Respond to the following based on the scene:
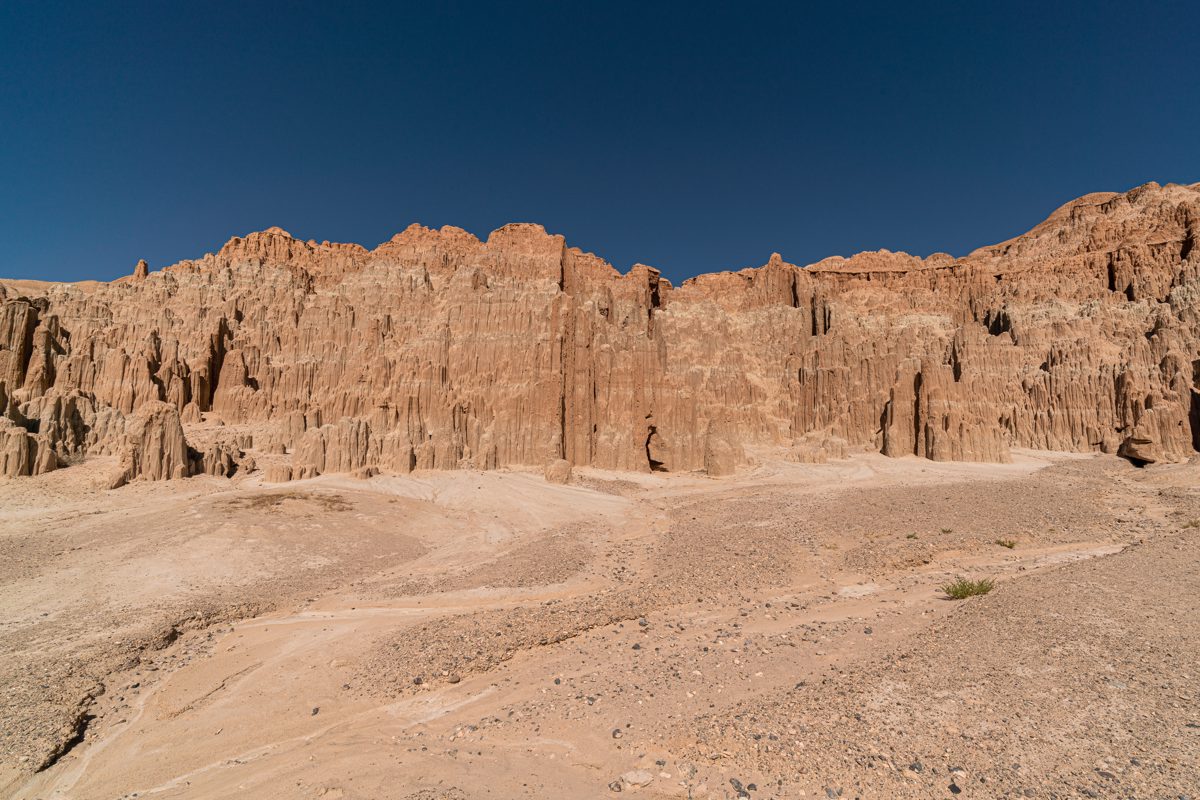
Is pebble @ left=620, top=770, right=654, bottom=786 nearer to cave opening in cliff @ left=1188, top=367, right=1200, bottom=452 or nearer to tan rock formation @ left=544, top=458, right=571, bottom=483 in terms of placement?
tan rock formation @ left=544, top=458, right=571, bottom=483

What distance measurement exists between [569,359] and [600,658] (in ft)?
109

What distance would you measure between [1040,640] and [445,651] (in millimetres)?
9083

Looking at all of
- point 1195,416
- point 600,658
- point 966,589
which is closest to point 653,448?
point 966,589

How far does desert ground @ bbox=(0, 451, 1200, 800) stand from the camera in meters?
6.20

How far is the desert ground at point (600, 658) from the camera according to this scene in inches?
244

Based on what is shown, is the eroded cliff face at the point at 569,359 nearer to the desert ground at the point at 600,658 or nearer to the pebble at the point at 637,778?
the desert ground at the point at 600,658

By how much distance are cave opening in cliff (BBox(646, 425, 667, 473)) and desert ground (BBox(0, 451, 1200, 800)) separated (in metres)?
21.3

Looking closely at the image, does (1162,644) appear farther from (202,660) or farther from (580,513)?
(580,513)

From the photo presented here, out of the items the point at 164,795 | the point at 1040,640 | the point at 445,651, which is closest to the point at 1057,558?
the point at 1040,640

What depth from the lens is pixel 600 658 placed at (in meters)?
9.79

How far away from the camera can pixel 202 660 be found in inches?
433

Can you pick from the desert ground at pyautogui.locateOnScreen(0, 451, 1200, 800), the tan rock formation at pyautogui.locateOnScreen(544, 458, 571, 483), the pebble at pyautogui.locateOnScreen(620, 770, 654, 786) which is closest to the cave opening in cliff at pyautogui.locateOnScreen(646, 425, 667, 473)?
the tan rock formation at pyautogui.locateOnScreen(544, 458, 571, 483)

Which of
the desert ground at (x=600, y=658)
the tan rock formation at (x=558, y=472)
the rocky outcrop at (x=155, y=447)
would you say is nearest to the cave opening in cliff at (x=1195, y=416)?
the desert ground at (x=600, y=658)

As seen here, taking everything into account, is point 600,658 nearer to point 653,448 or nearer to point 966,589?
point 966,589
